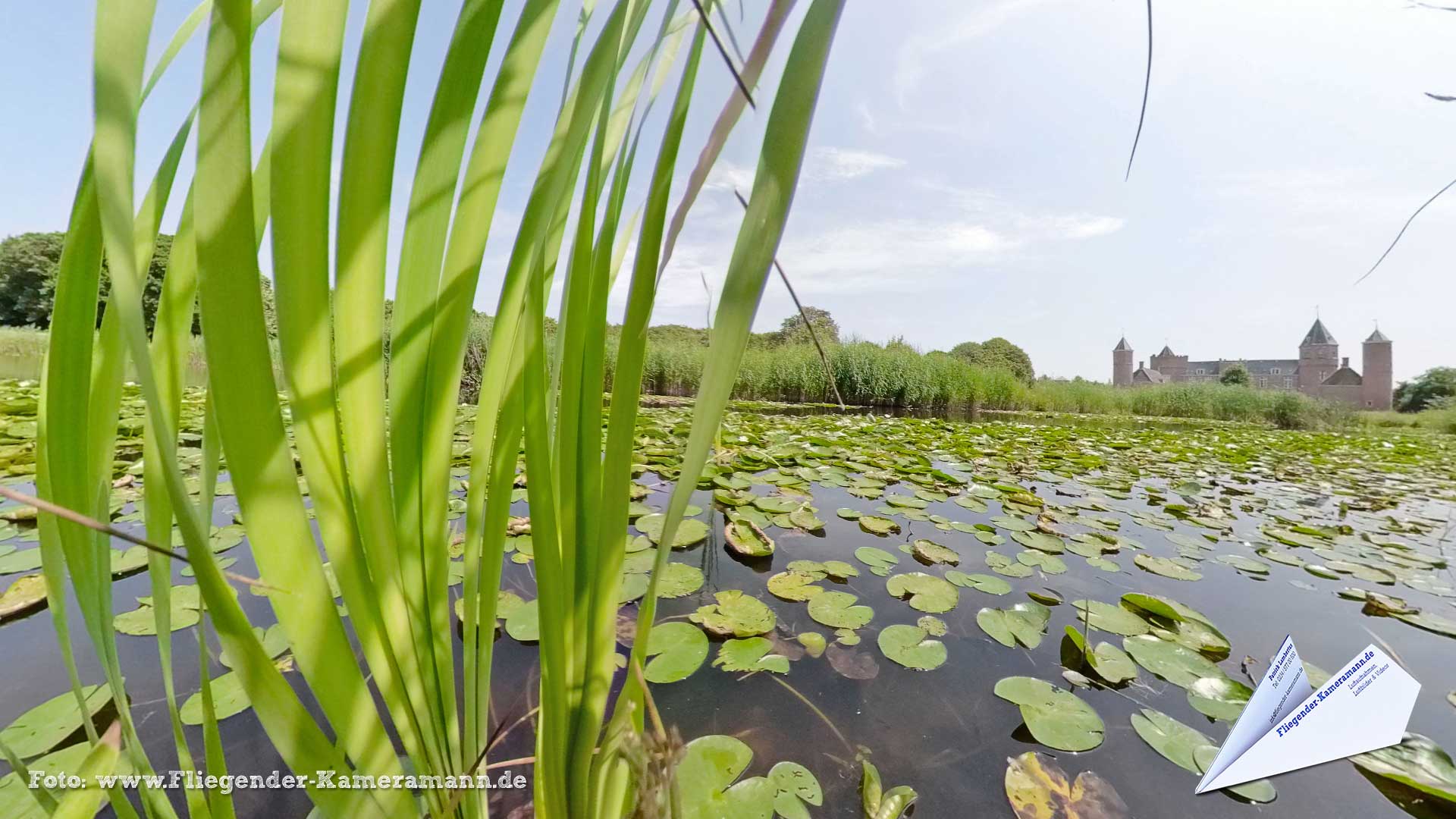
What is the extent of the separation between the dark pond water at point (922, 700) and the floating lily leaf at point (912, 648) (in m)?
0.01

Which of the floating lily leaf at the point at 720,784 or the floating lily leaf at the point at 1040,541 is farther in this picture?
the floating lily leaf at the point at 1040,541

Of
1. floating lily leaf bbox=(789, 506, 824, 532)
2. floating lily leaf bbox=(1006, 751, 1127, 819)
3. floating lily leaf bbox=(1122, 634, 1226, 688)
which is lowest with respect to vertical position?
floating lily leaf bbox=(1006, 751, 1127, 819)

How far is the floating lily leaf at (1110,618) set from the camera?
0.80 meters

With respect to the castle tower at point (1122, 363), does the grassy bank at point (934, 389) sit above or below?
below

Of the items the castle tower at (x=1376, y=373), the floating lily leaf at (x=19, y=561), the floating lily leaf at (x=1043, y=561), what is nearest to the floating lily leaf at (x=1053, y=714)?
the floating lily leaf at (x=1043, y=561)

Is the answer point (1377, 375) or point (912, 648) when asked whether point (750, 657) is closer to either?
point (912, 648)

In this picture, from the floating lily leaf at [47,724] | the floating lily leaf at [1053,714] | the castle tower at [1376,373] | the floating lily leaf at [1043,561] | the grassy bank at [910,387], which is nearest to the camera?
the floating lily leaf at [47,724]

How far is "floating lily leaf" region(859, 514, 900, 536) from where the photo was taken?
1.22 meters

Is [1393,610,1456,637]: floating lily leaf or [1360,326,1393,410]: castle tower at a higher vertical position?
[1360,326,1393,410]: castle tower

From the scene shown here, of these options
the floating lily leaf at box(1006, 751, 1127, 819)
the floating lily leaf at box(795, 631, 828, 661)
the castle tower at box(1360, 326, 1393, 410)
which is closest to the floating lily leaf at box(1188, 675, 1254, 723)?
the floating lily leaf at box(1006, 751, 1127, 819)

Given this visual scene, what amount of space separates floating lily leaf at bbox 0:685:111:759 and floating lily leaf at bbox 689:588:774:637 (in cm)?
61

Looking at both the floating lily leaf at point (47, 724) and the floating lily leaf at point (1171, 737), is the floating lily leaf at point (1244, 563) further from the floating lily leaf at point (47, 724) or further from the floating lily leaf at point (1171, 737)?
the floating lily leaf at point (47, 724)

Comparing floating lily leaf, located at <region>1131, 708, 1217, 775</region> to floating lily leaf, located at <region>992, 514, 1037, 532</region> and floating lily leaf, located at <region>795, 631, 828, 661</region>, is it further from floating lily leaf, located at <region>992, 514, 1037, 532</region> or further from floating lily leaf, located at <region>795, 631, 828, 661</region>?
floating lily leaf, located at <region>992, 514, 1037, 532</region>

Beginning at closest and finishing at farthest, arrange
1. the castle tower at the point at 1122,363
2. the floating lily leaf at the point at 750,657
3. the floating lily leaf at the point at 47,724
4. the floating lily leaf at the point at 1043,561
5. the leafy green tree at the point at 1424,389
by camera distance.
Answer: the floating lily leaf at the point at 47,724 → the floating lily leaf at the point at 750,657 → the floating lily leaf at the point at 1043,561 → the leafy green tree at the point at 1424,389 → the castle tower at the point at 1122,363
